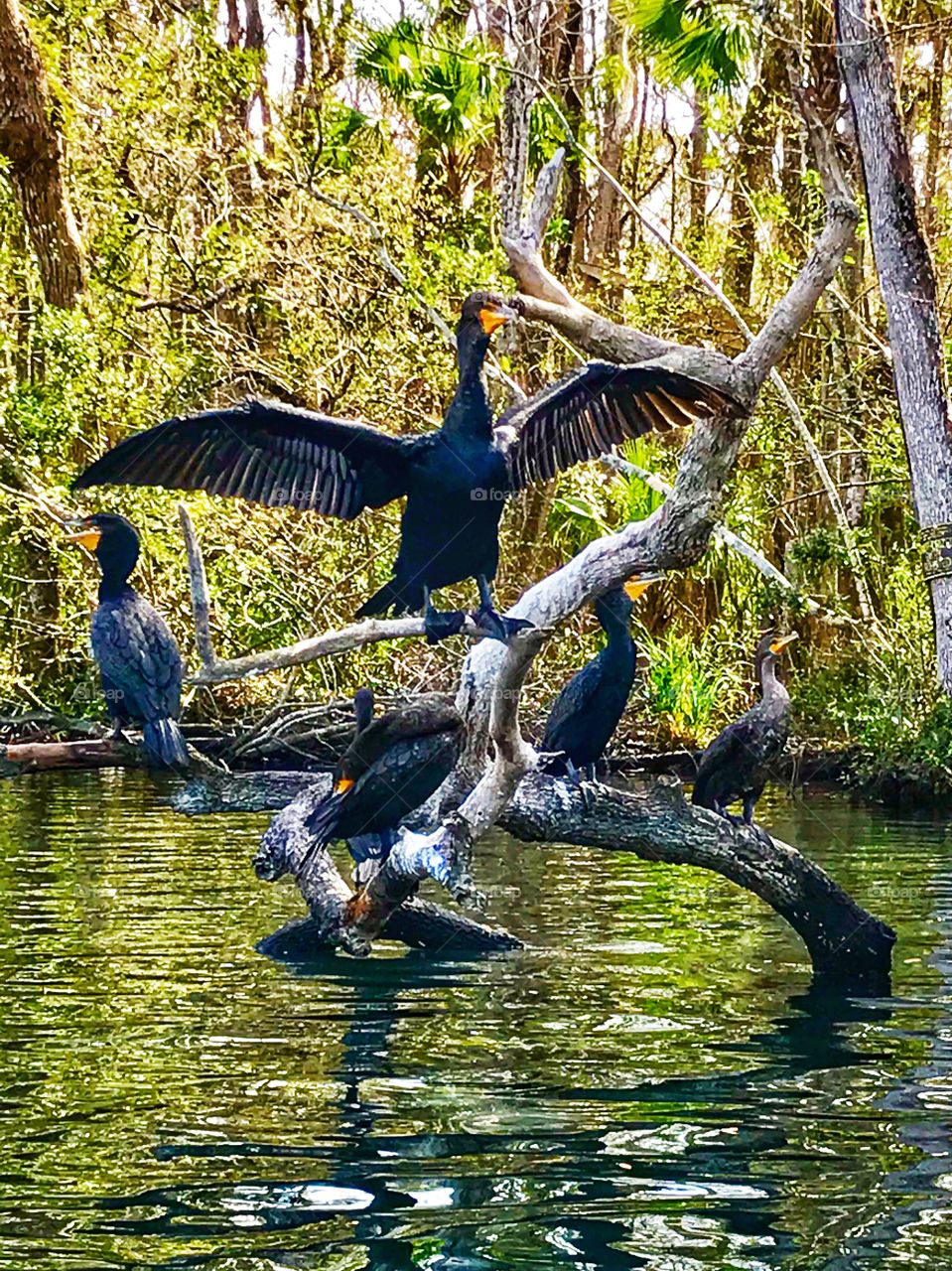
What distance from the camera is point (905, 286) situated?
32.3 feet

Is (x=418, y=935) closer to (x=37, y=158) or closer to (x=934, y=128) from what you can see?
(x=37, y=158)

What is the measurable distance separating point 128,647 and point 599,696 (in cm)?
182

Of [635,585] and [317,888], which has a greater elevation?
[635,585]

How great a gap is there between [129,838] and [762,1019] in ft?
18.6

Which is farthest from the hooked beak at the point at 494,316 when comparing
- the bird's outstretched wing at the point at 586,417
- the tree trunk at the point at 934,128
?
the tree trunk at the point at 934,128

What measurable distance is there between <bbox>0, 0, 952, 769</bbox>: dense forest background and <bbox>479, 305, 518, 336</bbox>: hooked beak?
6.58 metres

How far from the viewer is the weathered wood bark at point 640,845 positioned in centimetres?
581

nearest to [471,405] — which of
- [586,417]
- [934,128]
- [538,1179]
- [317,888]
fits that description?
[586,417]

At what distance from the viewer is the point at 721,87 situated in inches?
530

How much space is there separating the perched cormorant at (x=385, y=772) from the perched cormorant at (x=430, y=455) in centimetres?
31

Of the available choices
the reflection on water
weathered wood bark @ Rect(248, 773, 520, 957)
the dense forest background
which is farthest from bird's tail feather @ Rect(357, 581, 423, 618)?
the dense forest background

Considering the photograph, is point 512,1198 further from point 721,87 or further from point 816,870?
point 721,87

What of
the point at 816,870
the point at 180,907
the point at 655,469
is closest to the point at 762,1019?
the point at 816,870

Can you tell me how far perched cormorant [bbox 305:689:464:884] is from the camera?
5.62 m
